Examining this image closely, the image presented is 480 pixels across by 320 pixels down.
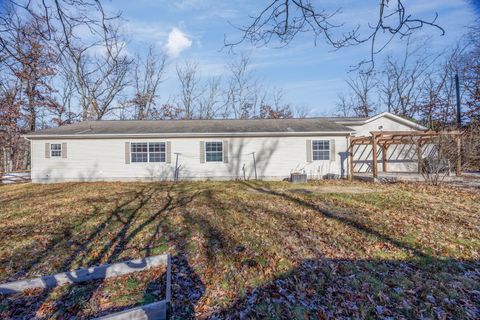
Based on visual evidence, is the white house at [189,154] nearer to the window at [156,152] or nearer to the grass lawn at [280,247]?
the window at [156,152]

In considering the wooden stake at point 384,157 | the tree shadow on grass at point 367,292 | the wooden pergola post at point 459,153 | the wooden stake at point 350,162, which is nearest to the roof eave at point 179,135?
the wooden stake at point 350,162

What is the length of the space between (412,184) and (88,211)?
13.2 metres

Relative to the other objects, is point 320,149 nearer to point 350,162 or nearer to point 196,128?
point 350,162

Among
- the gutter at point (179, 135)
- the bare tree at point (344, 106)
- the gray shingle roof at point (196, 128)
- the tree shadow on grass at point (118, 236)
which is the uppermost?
the bare tree at point (344, 106)

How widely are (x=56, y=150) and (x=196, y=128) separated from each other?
7.63 m

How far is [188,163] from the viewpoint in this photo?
1354cm

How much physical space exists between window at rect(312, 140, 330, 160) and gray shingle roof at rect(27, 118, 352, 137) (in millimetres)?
693

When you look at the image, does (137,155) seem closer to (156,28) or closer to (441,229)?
(156,28)

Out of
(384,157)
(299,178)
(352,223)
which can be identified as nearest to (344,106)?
(384,157)

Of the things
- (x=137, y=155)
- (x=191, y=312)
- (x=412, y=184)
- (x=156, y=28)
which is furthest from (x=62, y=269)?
(x=412, y=184)

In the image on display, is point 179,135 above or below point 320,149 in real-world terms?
above

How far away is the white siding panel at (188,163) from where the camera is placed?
13.3 meters

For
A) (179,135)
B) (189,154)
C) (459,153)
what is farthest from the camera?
(189,154)

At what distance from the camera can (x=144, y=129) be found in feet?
46.5
